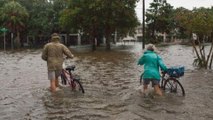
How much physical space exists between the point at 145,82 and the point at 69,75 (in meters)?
2.75

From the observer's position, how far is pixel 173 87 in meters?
13.4

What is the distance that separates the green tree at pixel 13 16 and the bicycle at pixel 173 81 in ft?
208

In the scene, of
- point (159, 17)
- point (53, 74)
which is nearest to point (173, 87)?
point (53, 74)

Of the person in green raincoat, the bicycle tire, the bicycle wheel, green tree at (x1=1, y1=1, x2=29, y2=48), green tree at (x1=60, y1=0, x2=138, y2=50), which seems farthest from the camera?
green tree at (x1=1, y1=1, x2=29, y2=48)

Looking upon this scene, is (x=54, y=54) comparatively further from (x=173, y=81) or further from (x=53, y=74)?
(x=173, y=81)

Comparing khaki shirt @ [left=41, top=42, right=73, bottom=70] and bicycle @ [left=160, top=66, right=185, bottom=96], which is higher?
khaki shirt @ [left=41, top=42, right=73, bottom=70]

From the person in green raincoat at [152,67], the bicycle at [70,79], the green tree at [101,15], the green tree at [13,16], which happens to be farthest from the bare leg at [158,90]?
the green tree at [13,16]

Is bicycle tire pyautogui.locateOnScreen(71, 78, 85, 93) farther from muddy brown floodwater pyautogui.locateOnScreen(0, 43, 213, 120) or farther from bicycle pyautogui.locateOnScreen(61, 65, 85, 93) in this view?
muddy brown floodwater pyautogui.locateOnScreen(0, 43, 213, 120)

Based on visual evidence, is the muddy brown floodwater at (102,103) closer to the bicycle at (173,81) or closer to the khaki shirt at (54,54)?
the bicycle at (173,81)

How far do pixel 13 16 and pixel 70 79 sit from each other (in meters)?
62.5

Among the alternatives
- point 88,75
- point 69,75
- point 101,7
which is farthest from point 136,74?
point 101,7

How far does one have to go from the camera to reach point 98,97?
43.6 feet

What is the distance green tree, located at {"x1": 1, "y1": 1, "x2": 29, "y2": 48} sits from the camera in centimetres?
7475

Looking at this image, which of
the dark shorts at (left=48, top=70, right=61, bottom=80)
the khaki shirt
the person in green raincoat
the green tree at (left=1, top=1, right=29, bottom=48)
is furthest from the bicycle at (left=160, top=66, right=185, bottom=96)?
Result: the green tree at (left=1, top=1, right=29, bottom=48)
